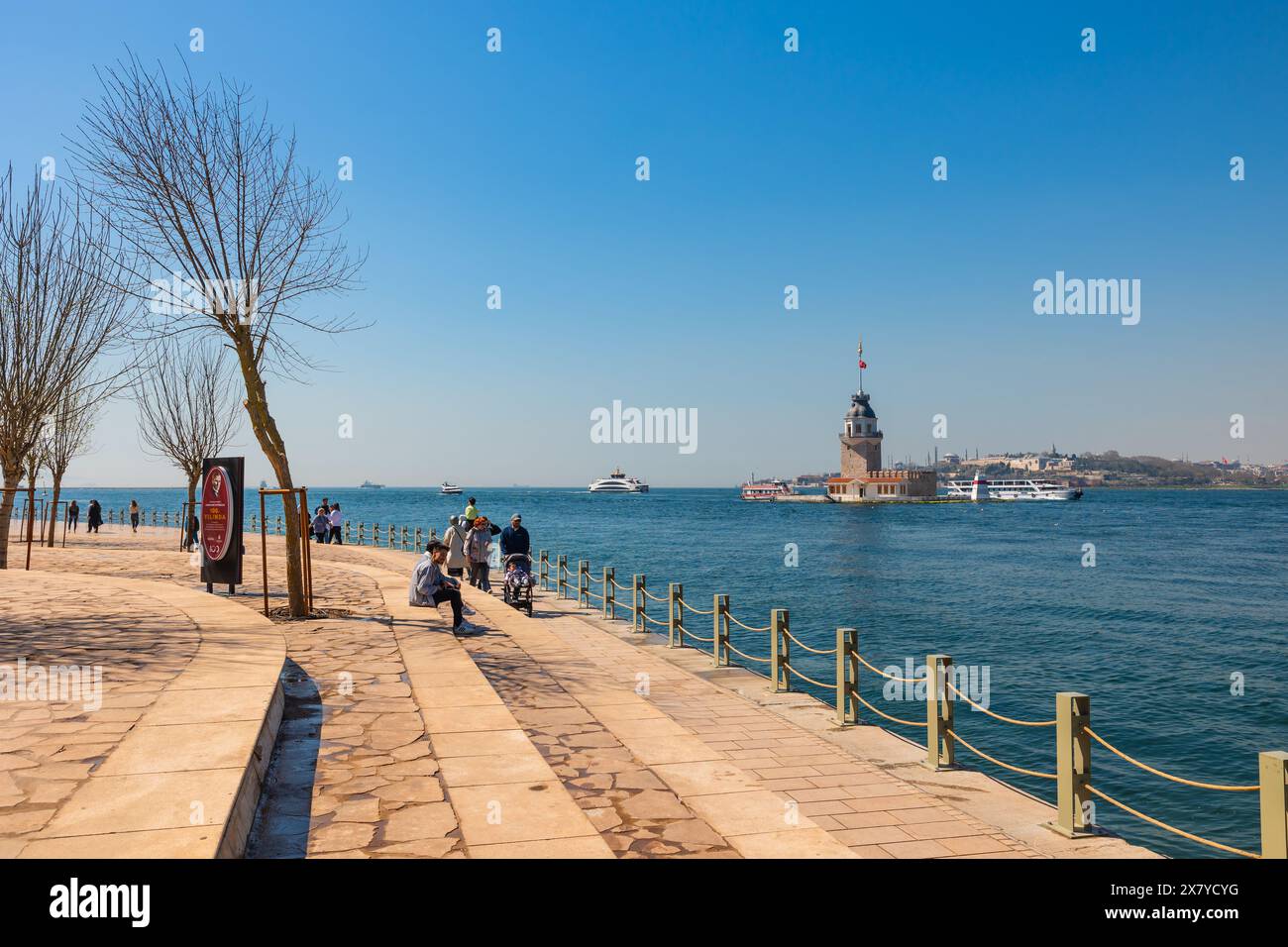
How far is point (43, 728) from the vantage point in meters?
5.93

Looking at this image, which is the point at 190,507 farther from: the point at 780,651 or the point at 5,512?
the point at 780,651

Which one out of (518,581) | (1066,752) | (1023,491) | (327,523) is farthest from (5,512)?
(1023,491)

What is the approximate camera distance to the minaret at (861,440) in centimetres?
13438

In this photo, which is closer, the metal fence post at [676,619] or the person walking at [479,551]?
the metal fence post at [676,619]

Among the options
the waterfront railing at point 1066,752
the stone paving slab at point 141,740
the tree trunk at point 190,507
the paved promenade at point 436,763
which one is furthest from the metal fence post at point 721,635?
the tree trunk at point 190,507

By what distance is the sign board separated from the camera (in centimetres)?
1291

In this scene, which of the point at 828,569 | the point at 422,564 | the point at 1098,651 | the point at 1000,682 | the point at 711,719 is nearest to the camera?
the point at 711,719

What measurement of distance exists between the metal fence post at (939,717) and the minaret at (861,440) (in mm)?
130684

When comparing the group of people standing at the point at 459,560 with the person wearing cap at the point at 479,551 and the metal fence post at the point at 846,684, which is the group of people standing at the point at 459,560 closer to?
the person wearing cap at the point at 479,551

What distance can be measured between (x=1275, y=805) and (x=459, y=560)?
1437 centimetres

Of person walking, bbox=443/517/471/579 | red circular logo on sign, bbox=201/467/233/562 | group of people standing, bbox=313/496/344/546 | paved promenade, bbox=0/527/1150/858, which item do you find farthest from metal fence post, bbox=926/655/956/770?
group of people standing, bbox=313/496/344/546
